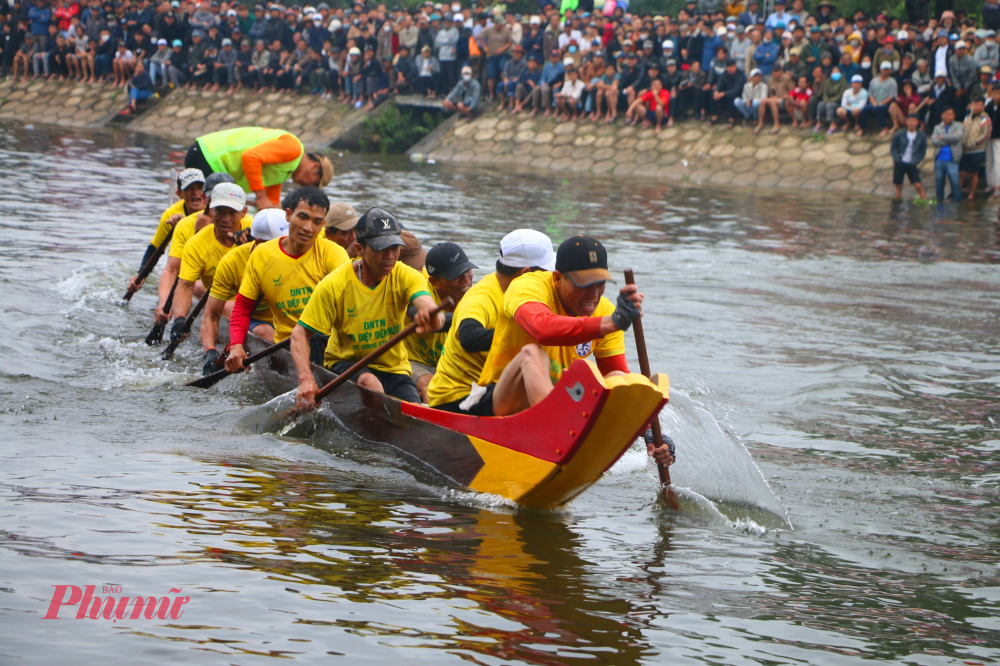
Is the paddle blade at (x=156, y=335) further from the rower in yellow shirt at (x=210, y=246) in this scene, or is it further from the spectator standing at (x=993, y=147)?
the spectator standing at (x=993, y=147)

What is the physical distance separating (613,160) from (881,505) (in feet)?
57.3

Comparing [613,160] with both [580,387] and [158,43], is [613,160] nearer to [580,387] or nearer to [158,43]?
[158,43]

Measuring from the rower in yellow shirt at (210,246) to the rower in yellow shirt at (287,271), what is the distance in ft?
3.50

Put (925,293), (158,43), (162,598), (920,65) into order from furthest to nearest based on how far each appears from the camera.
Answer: (158,43) < (920,65) < (925,293) < (162,598)

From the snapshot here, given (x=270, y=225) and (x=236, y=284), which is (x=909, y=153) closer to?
(x=270, y=225)

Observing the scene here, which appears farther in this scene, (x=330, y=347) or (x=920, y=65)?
(x=920, y=65)

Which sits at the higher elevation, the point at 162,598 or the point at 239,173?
the point at 239,173

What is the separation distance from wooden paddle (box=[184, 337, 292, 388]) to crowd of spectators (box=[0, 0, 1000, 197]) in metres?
14.0

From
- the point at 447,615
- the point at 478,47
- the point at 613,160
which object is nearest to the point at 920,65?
the point at 613,160

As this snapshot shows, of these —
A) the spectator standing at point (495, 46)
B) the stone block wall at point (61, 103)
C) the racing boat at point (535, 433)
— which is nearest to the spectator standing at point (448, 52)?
the spectator standing at point (495, 46)

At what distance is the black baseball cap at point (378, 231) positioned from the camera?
238 inches

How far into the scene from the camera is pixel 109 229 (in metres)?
14.1

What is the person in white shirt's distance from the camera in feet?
76.9

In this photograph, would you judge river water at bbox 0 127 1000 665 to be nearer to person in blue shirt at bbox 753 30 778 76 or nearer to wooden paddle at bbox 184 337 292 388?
wooden paddle at bbox 184 337 292 388
